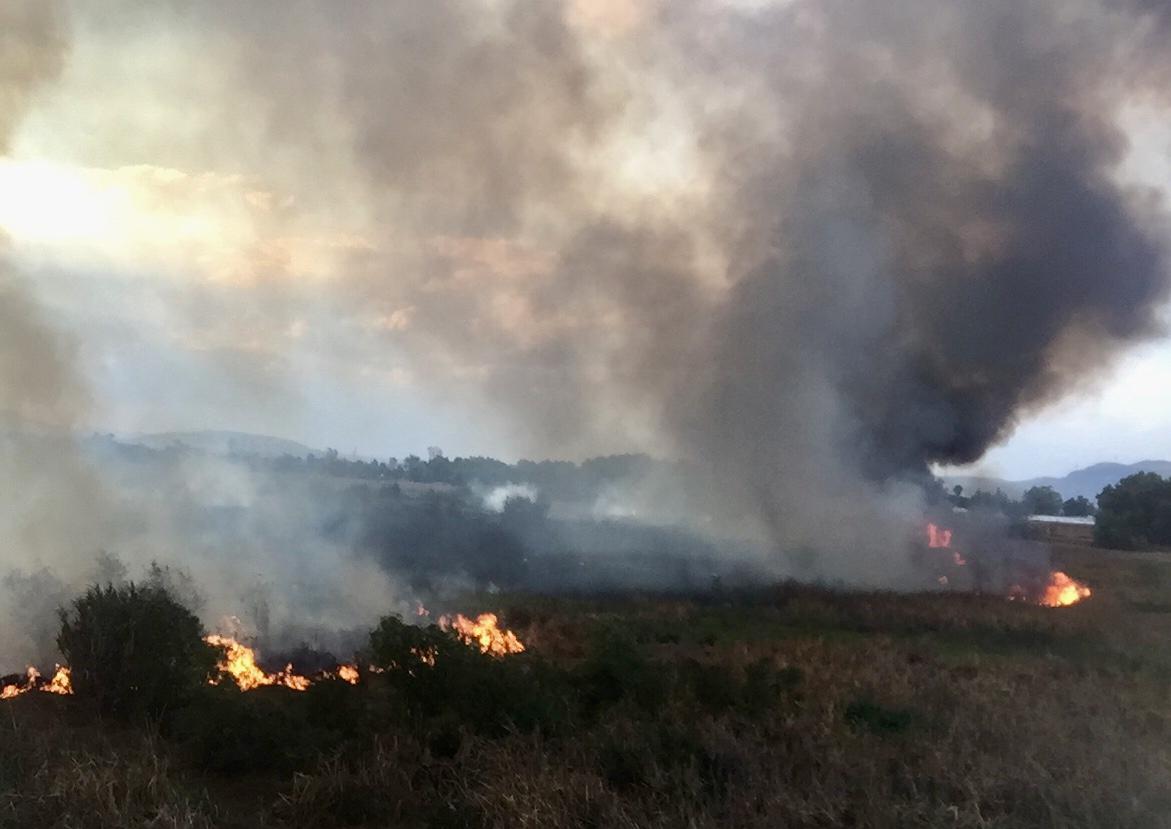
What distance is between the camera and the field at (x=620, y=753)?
688 cm

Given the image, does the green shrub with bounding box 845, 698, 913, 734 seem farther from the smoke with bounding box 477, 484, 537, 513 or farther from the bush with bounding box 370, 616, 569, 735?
the smoke with bounding box 477, 484, 537, 513

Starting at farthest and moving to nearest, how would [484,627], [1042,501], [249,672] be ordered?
[1042,501], [484,627], [249,672]

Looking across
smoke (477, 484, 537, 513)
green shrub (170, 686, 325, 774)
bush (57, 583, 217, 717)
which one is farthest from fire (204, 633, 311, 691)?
smoke (477, 484, 537, 513)

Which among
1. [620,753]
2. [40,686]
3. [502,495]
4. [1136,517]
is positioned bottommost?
[40,686]

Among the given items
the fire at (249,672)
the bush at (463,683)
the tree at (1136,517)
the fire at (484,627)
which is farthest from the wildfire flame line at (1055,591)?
the tree at (1136,517)

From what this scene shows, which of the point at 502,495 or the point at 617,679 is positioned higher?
the point at 502,495

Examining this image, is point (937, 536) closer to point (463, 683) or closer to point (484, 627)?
point (484, 627)

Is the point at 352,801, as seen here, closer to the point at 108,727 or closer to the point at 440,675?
the point at 440,675

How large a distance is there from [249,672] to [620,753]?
34.2 feet

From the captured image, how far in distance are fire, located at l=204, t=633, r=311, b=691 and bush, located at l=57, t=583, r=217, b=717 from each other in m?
2.56

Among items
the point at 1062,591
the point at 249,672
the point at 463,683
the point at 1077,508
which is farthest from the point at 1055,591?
the point at 1077,508

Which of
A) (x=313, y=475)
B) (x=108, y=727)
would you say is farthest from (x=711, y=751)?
(x=313, y=475)

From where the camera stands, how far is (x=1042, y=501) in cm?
11744

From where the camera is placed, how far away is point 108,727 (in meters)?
11.1
